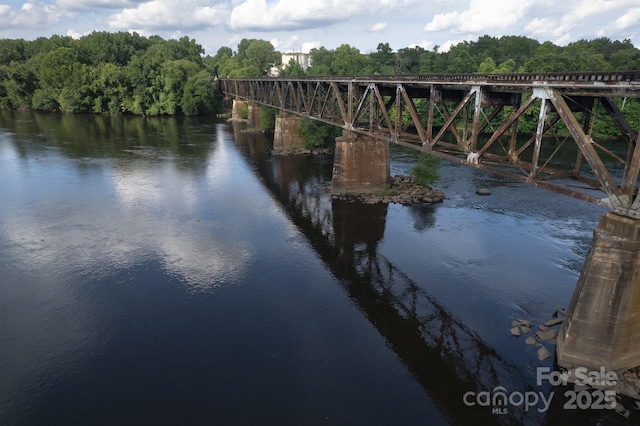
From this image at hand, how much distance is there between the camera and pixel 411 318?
75.6ft

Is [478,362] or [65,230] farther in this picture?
[65,230]

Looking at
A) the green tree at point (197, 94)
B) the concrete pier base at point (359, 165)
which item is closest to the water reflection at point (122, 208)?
the concrete pier base at point (359, 165)

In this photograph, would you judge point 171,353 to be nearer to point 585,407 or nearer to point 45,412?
point 45,412

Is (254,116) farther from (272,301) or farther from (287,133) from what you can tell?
(272,301)

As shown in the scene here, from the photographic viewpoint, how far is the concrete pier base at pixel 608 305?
16.0 meters

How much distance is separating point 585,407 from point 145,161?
57.8m

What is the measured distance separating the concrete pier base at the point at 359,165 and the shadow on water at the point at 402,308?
2.54 metres

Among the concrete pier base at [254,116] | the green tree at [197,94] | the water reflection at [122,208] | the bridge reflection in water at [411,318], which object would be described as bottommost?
the bridge reflection in water at [411,318]

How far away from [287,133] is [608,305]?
5453 centimetres

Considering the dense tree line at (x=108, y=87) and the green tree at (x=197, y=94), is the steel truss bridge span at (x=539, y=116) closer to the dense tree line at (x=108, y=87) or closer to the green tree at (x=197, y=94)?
the green tree at (x=197, y=94)

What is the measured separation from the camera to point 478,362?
1938 cm

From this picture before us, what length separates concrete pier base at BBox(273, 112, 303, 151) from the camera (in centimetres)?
6544

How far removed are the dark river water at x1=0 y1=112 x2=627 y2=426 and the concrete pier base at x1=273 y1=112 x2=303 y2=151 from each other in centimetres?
2078

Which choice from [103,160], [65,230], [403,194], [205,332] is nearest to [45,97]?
[103,160]
